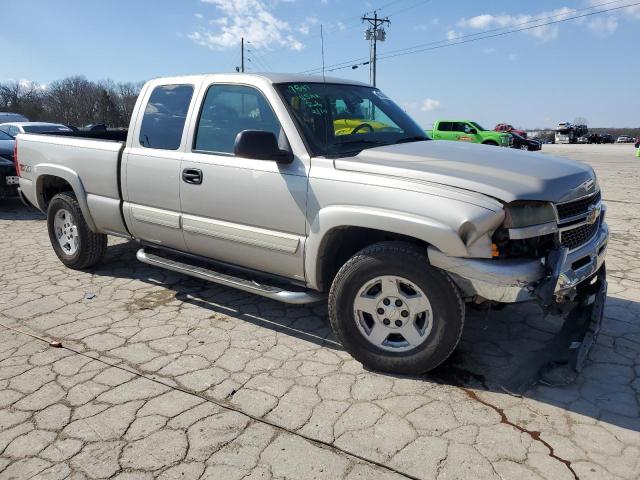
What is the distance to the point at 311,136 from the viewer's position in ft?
11.1

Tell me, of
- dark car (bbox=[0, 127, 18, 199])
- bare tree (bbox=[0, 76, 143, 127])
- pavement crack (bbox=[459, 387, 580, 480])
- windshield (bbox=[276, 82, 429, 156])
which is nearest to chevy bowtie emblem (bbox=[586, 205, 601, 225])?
pavement crack (bbox=[459, 387, 580, 480])

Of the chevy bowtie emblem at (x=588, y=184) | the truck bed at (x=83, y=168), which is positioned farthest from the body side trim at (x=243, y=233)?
the chevy bowtie emblem at (x=588, y=184)

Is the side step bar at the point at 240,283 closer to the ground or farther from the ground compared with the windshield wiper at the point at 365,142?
closer to the ground

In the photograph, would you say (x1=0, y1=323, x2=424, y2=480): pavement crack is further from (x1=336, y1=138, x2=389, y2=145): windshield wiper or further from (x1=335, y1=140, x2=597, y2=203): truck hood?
(x1=336, y1=138, x2=389, y2=145): windshield wiper

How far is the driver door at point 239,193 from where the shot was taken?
3.35 meters

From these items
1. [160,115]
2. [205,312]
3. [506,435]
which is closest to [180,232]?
[205,312]

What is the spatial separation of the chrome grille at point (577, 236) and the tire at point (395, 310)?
74cm

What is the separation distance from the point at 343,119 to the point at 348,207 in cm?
97

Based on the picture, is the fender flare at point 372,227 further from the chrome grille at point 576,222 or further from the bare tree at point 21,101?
the bare tree at point 21,101

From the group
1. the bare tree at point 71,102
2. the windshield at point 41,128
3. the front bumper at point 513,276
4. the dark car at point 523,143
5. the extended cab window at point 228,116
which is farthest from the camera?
the bare tree at point 71,102

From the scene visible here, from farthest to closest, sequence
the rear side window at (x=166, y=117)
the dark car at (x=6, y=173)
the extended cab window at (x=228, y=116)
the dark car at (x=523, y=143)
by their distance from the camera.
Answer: the dark car at (x=523, y=143) → the dark car at (x=6, y=173) → the rear side window at (x=166, y=117) → the extended cab window at (x=228, y=116)

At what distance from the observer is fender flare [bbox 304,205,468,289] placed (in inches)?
105

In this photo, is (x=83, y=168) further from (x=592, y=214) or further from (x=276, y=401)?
(x=592, y=214)

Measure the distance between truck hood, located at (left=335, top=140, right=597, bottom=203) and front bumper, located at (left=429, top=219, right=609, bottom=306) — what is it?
1.17 feet
